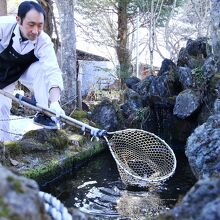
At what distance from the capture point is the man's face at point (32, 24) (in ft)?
14.9

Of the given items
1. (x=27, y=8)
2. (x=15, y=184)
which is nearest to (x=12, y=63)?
(x=27, y=8)

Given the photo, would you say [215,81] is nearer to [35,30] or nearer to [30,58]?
[30,58]

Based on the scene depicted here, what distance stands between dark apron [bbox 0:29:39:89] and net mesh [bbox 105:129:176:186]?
1575 mm

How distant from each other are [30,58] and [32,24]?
766 millimetres

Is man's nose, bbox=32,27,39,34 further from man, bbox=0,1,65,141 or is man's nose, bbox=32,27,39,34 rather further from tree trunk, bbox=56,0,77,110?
tree trunk, bbox=56,0,77,110

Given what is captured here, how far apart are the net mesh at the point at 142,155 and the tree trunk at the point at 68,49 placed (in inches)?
175

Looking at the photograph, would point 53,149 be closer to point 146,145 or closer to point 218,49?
point 146,145

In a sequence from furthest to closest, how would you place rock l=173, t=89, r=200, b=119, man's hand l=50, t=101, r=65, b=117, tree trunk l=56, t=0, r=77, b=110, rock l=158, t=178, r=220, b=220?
tree trunk l=56, t=0, r=77, b=110
rock l=173, t=89, r=200, b=119
man's hand l=50, t=101, r=65, b=117
rock l=158, t=178, r=220, b=220

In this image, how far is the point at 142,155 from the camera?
6.07 meters

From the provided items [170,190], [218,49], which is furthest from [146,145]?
[218,49]

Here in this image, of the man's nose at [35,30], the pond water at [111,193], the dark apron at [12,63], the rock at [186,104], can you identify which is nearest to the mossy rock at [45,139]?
the pond water at [111,193]

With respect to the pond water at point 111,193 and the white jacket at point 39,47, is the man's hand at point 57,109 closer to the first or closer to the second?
the white jacket at point 39,47

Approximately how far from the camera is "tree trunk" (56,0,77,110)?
33.0ft

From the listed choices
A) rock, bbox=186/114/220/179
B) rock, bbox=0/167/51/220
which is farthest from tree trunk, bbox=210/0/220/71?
rock, bbox=0/167/51/220
